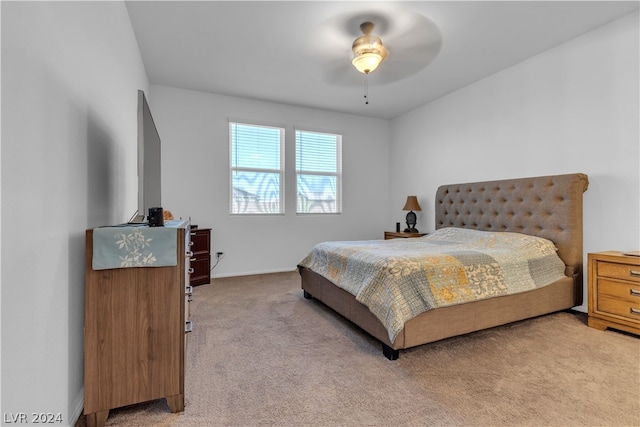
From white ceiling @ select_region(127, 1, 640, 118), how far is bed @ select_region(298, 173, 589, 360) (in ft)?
4.49

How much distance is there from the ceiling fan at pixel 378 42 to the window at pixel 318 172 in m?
1.57

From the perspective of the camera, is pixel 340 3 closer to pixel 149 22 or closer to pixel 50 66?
pixel 149 22

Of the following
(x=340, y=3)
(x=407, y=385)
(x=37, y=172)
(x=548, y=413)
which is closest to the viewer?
(x=37, y=172)

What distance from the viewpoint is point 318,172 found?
202 inches

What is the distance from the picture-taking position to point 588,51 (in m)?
2.88

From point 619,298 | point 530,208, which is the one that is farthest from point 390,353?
point 530,208

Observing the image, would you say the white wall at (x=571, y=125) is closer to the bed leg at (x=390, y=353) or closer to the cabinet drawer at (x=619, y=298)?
the cabinet drawer at (x=619, y=298)

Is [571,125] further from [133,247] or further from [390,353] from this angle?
[133,247]

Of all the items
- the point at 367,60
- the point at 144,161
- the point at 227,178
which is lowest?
the point at 144,161

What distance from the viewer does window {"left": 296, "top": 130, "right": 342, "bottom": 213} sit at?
500 centimetres

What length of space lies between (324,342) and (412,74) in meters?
3.17

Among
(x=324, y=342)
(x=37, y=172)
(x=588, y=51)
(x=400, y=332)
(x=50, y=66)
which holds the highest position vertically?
(x=588, y=51)

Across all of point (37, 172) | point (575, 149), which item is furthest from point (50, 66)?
point (575, 149)

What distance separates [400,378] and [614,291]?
Result: 195cm
